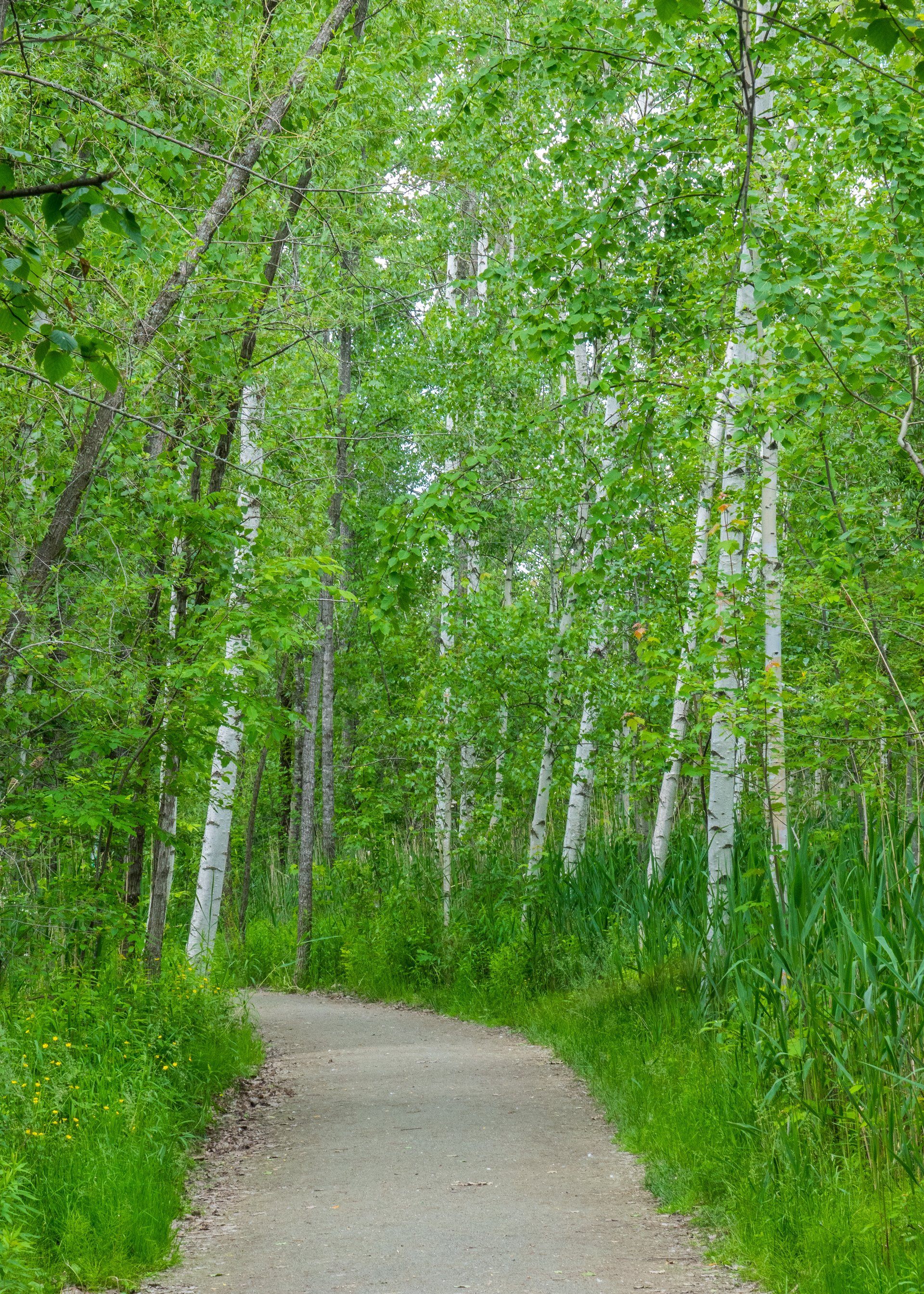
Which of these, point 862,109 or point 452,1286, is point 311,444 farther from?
point 452,1286

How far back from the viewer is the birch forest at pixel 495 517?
4727 millimetres

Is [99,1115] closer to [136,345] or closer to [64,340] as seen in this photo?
[136,345]

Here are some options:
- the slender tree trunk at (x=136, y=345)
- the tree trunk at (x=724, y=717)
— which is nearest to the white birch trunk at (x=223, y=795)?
the slender tree trunk at (x=136, y=345)

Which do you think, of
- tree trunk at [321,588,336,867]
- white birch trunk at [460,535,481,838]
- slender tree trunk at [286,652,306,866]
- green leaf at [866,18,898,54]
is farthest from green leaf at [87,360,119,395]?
slender tree trunk at [286,652,306,866]

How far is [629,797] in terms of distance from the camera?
18469 millimetres

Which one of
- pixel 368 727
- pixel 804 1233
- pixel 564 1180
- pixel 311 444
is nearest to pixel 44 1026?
pixel 564 1180

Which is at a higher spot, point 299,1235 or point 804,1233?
point 804,1233

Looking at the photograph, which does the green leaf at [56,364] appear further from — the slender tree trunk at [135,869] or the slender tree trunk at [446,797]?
the slender tree trunk at [446,797]

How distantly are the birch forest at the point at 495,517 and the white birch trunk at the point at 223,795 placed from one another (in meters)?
0.13

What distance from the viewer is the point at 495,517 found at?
26.8ft

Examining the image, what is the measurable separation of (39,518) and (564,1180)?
465cm

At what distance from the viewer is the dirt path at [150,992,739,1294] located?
457 centimetres

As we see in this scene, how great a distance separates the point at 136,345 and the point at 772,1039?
14.9ft

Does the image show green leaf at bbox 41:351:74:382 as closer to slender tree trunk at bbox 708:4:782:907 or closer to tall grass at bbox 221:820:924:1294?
tall grass at bbox 221:820:924:1294
